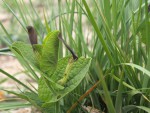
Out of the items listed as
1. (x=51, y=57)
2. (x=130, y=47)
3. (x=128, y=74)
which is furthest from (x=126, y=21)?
(x=51, y=57)

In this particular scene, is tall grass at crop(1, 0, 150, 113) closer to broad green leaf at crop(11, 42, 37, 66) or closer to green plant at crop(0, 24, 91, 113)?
green plant at crop(0, 24, 91, 113)

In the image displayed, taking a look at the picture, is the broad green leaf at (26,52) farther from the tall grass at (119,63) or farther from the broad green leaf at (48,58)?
the tall grass at (119,63)

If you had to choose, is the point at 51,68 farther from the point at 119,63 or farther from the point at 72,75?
the point at 119,63

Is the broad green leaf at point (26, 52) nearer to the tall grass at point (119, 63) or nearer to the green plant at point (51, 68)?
the green plant at point (51, 68)

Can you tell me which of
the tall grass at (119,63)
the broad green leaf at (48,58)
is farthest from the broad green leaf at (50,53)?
the tall grass at (119,63)

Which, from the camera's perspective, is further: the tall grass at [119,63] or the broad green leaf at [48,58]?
the tall grass at [119,63]

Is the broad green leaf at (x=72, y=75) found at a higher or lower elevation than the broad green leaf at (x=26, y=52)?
lower

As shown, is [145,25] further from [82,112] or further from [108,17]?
[82,112]
